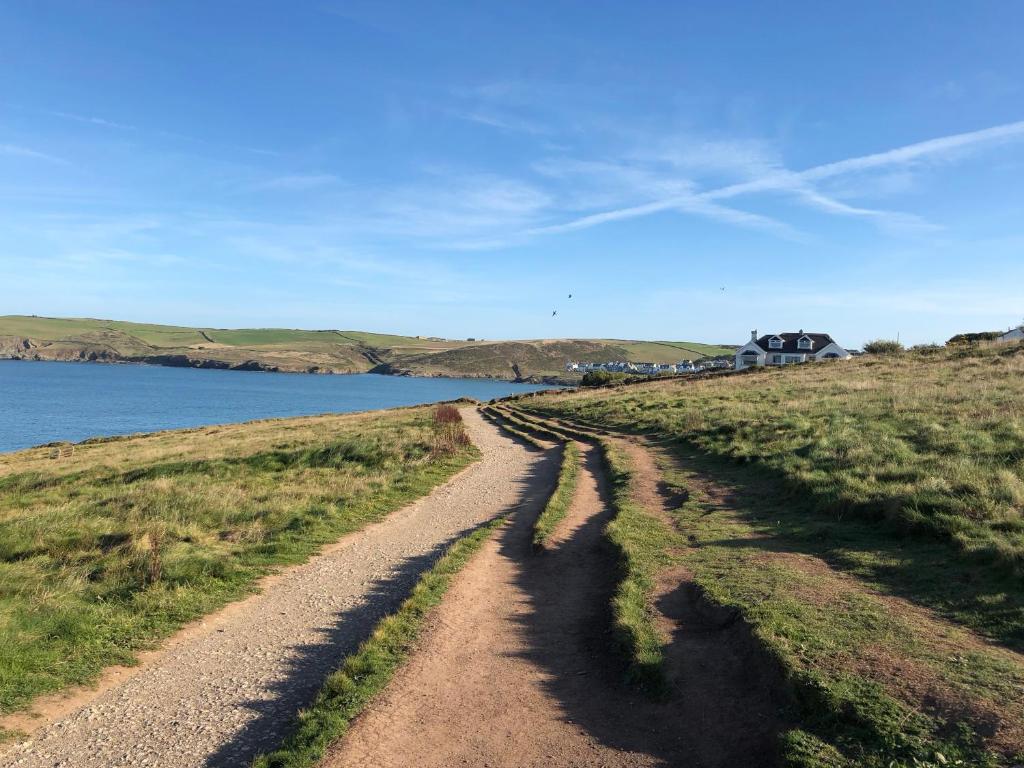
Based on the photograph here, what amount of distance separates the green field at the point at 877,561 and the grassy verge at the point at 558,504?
8.83ft

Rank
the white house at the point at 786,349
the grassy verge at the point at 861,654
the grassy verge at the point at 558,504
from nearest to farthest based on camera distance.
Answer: the grassy verge at the point at 861,654, the grassy verge at the point at 558,504, the white house at the point at 786,349

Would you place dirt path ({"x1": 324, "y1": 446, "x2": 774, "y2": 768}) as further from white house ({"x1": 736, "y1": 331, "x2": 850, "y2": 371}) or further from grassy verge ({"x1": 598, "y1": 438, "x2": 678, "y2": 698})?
white house ({"x1": 736, "y1": 331, "x2": 850, "y2": 371})

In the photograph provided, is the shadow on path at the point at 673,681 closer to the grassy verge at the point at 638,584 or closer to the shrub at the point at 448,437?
the grassy verge at the point at 638,584

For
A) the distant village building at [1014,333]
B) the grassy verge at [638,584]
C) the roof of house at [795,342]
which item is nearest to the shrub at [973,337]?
the distant village building at [1014,333]

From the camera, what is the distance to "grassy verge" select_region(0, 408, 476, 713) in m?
8.95

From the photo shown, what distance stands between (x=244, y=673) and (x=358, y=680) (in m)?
1.76

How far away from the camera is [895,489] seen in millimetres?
13320

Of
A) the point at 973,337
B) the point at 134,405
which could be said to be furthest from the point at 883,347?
the point at 134,405

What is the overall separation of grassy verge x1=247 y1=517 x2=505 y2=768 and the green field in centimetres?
431

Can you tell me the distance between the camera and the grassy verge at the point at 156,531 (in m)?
8.95

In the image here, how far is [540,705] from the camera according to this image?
7.24 meters

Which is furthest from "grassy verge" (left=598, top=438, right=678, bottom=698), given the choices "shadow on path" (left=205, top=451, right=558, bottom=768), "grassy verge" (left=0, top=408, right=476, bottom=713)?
"grassy verge" (left=0, top=408, right=476, bottom=713)

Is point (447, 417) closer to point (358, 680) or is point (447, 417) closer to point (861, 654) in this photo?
point (358, 680)

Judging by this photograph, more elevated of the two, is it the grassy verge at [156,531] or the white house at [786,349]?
the white house at [786,349]
